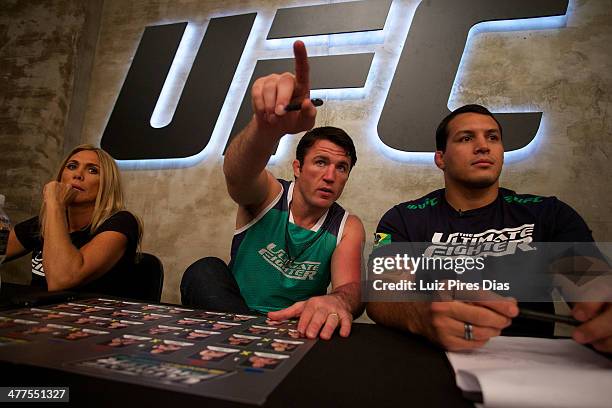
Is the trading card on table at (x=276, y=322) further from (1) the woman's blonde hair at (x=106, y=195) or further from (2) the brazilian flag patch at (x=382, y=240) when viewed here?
(1) the woman's blonde hair at (x=106, y=195)

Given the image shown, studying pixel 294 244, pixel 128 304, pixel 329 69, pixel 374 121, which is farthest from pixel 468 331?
pixel 329 69

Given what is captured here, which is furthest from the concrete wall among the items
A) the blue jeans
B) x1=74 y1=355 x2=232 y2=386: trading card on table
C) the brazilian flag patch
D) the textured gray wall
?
x1=74 y1=355 x2=232 y2=386: trading card on table

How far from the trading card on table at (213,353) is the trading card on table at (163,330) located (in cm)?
10

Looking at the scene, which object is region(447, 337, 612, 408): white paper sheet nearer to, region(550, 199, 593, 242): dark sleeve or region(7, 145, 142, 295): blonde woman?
region(550, 199, 593, 242): dark sleeve

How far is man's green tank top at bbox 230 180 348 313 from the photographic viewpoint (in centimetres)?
137

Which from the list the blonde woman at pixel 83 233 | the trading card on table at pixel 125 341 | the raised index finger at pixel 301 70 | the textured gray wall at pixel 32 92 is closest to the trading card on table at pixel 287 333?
the trading card on table at pixel 125 341

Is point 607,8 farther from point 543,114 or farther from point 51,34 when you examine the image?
point 51,34

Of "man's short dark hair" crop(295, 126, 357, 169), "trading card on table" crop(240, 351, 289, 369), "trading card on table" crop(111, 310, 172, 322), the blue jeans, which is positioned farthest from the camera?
"man's short dark hair" crop(295, 126, 357, 169)

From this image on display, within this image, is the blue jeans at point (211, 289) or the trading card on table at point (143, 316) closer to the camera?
the trading card on table at point (143, 316)

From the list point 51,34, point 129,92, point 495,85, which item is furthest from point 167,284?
point 495,85

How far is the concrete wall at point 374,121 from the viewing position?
216 centimetres

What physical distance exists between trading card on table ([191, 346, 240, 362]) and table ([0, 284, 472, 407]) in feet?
0.34

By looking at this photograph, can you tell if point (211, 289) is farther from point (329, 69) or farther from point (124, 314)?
point (329, 69)

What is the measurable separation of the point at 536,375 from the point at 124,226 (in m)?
1.42
